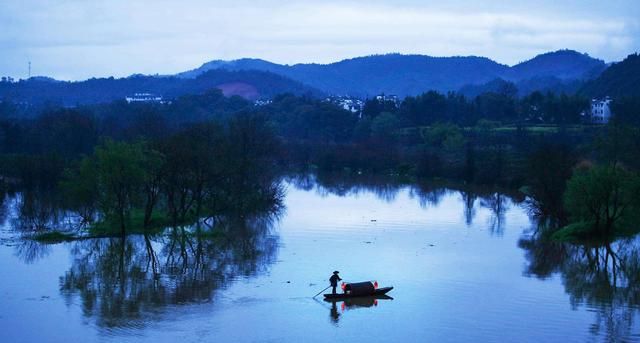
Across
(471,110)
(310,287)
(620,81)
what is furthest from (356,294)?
(620,81)

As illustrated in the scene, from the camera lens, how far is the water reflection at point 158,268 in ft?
73.0

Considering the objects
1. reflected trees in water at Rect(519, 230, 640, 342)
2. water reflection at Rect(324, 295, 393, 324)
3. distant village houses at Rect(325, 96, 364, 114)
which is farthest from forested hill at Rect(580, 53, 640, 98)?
water reflection at Rect(324, 295, 393, 324)

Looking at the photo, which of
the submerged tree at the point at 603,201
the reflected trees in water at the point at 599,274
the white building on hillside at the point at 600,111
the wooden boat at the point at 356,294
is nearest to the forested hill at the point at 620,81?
the white building on hillside at the point at 600,111

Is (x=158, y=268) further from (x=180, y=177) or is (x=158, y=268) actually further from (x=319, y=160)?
(x=319, y=160)

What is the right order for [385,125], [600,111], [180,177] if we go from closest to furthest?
1. [180,177]
2. [385,125]
3. [600,111]

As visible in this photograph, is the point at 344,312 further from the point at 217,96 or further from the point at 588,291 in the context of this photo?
the point at 217,96

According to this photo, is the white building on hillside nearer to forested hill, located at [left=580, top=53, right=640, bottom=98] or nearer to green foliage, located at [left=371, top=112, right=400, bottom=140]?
forested hill, located at [left=580, top=53, right=640, bottom=98]

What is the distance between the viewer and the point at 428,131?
85.9 m

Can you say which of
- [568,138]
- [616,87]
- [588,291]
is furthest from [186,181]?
[616,87]

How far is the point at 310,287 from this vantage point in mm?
24344

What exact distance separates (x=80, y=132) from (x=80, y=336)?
53.6m

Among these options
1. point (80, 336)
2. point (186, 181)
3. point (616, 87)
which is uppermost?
point (616, 87)

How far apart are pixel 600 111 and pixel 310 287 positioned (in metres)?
79.0

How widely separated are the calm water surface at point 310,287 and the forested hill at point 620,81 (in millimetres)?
78619
